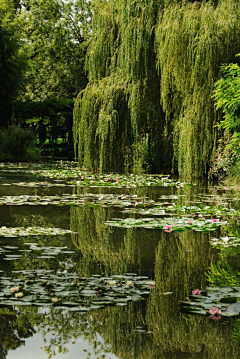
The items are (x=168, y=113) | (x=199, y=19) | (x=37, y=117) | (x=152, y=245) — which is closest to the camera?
(x=152, y=245)

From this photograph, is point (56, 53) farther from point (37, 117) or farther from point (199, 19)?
point (199, 19)

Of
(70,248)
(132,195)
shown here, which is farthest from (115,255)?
(132,195)

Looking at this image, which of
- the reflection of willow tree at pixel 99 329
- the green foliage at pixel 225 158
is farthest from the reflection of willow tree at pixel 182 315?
the green foliage at pixel 225 158

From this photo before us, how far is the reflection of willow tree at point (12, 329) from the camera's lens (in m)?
2.76

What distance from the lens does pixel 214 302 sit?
137 inches

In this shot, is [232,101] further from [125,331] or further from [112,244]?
[125,331]

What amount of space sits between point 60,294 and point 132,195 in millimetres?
6876

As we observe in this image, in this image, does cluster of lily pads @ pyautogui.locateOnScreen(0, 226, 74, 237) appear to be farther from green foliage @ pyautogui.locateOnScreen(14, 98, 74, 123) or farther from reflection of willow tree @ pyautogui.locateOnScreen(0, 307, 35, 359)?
green foliage @ pyautogui.locateOnScreen(14, 98, 74, 123)

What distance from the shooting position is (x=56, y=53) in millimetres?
36031

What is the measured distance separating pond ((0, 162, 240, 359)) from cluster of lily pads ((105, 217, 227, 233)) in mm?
13

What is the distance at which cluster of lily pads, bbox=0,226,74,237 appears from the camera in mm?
5883

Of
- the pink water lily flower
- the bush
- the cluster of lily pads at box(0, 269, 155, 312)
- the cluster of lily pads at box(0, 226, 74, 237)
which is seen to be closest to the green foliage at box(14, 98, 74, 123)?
the bush

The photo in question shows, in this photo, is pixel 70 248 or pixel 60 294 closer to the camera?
pixel 60 294

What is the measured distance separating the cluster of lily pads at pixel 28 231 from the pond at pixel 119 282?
13 millimetres
